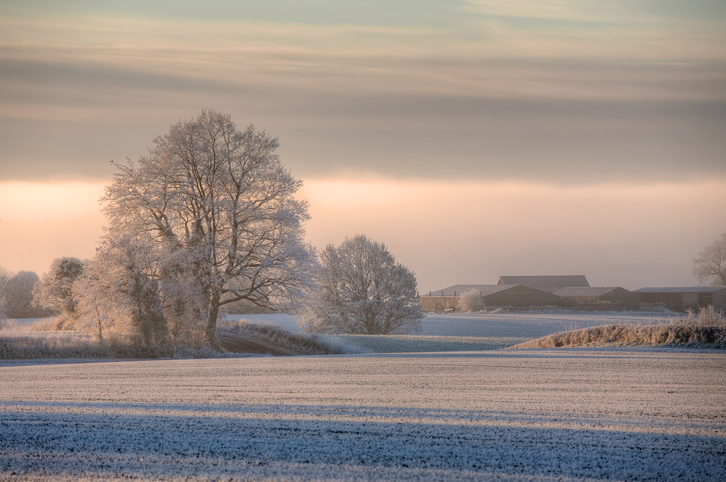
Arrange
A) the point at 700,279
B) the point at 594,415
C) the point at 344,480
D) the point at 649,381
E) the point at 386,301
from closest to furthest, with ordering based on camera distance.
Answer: the point at 344,480 < the point at 594,415 < the point at 649,381 < the point at 386,301 < the point at 700,279

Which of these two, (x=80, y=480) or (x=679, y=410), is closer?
(x=80, y=480)

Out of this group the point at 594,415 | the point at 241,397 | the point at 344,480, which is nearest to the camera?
the point at 344,480

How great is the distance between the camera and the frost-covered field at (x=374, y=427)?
7.16 m

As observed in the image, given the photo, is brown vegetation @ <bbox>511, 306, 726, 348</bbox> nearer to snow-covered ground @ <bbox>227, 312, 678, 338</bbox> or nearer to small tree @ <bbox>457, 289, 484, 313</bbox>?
snow-covered ground @ <bbox>227, 312, 678, 338</bbox>

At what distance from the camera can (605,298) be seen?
84.4 m

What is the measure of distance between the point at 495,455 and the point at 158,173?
2718 cm

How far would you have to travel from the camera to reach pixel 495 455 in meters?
7.64

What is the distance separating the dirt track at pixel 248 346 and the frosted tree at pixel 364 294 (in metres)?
15.9

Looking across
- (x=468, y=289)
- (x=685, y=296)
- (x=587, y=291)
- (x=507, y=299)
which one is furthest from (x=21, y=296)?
(x=685, y=296)

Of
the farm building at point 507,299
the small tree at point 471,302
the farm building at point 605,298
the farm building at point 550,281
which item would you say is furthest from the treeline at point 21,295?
the farm building at point 550,281

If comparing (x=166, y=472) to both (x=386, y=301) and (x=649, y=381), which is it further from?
(x=386, y=301)

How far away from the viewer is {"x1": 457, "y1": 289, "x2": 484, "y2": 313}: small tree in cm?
8638

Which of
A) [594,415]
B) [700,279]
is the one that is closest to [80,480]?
[594,415]

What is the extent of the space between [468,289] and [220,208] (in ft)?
257
